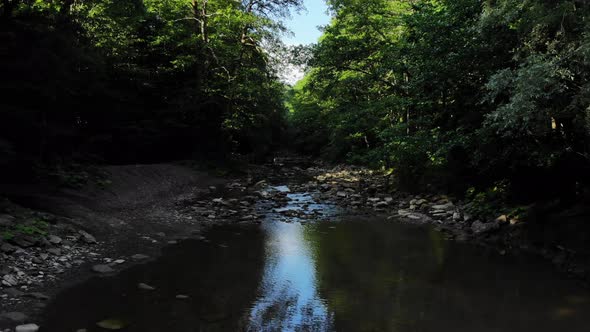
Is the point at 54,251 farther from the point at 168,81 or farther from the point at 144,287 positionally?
the point at 168,81

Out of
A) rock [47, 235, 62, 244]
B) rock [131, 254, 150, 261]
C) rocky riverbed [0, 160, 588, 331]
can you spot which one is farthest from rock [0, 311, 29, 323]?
rock [131, 254, 150, 261]

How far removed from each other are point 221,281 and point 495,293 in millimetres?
5022

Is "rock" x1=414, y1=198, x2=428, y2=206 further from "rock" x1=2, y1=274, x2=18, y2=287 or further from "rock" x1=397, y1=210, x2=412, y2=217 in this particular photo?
"rock" x1=2, y1=274, x2=18, y2=287

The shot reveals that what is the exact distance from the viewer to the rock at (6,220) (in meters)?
7.33

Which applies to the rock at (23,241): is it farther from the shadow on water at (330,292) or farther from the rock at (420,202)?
the rock at (420,202)

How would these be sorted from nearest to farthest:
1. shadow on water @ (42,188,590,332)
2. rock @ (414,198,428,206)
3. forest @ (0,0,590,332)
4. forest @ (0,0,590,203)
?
shadow on water @ (42,188,590,332), forest @ (0,0,590,332), forest @ (0,0,590,203), rock @ (414,198,428,206)

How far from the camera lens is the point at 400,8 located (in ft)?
66.1

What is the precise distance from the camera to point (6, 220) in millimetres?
7461

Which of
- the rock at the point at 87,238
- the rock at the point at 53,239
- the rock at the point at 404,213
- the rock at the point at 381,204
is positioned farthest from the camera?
the rock at the point at 381,204

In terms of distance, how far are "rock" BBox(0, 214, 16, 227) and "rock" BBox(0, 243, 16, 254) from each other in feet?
2.67

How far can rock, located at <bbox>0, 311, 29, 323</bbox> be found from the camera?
5000 millimetres

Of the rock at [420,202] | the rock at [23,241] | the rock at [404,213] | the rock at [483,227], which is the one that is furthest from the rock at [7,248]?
the rock at [420,202]

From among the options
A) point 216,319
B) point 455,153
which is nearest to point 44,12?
point 216,319

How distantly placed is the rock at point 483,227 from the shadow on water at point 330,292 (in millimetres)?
1263
